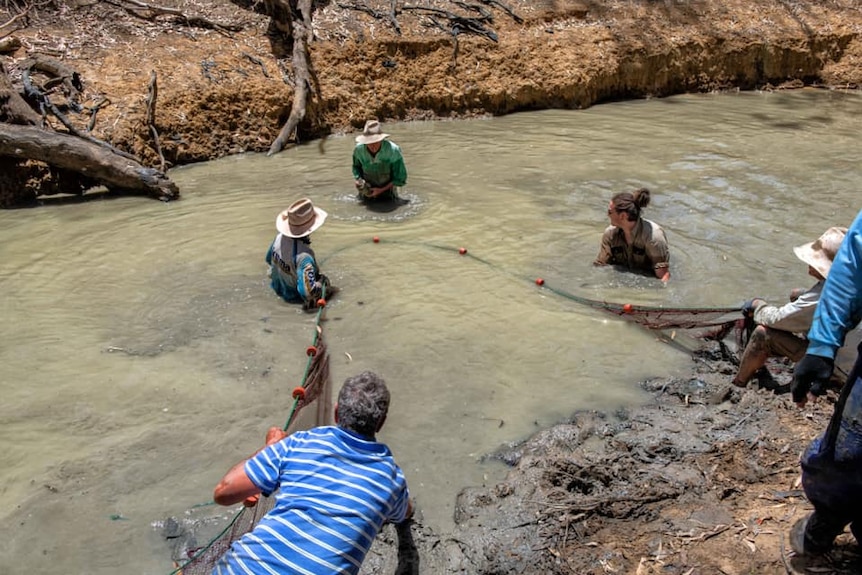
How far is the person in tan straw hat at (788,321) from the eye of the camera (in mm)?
3887

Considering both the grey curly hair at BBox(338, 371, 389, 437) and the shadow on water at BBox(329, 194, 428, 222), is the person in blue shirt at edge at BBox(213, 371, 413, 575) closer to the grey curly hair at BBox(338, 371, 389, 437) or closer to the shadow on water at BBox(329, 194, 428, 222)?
the grey curly hair at BBox(338, 371, 389, 437)

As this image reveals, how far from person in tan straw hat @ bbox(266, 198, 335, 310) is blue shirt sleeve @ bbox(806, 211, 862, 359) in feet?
13.3

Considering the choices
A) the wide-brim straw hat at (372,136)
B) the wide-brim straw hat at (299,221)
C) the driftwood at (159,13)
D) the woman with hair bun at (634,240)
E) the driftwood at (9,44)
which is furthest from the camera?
the driftwood at (159,13)

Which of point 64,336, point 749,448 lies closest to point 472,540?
point 749,448

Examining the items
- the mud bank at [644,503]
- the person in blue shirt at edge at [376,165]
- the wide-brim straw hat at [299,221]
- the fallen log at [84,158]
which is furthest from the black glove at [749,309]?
the fallen log at [84,158]

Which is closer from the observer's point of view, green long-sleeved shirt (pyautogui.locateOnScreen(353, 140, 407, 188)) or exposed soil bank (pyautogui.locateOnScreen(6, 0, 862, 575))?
exposed soil bank (pyautogui.locateOnScreen(6, 0, 862, 575))

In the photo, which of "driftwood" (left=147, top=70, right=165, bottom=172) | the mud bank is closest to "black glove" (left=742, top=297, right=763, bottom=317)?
the mud bank

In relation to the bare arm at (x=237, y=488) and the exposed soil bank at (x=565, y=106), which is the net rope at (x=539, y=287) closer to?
the exposed soil bank at (x=565, y=106)

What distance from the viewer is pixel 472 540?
3.75m

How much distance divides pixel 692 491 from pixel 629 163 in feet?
24.9

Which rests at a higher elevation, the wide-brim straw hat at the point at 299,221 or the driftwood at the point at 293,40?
the driftwood at the point at 293,40

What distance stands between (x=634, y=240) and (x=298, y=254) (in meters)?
3.18

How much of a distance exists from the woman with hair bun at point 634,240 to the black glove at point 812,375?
353 centimetres

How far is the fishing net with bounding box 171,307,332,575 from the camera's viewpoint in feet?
11.1
